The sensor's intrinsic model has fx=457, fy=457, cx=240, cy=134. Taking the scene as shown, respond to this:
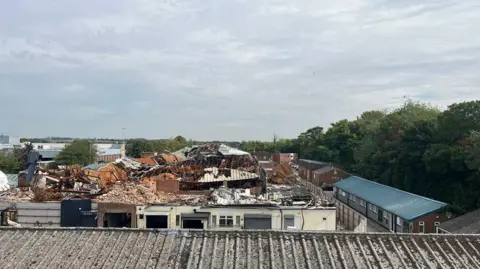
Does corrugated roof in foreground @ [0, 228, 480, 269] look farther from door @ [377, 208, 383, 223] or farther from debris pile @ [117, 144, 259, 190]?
door @ [377, 208, 383, 223]

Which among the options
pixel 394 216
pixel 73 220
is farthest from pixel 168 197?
pixel 394 216

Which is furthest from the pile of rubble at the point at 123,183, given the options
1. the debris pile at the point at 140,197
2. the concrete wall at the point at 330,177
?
the concrete wall at the point at 330,177

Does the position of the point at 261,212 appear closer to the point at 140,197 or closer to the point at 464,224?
the point at 140,197

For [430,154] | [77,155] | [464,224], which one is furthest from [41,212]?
[77,155]

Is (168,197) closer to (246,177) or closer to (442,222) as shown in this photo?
(246,177)

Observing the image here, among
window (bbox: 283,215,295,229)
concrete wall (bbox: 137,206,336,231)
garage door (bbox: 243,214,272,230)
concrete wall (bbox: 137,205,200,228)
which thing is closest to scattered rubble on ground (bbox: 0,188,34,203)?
concrete wall (bbox: 137,205,200,228)

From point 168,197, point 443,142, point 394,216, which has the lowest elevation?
point 394,216
